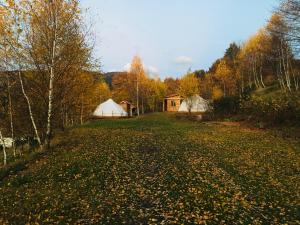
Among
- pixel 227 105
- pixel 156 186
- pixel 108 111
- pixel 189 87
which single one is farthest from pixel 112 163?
pixel 108 111

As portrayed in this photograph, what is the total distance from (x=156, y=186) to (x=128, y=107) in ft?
209

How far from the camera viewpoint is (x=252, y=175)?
12.9m

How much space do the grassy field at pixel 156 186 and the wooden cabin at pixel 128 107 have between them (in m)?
52.9

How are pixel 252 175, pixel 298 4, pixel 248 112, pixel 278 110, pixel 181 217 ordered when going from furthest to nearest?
pixel 248 112 → pixel 278 110 → pixel 298 4 → pixel 252 175 → pixel 181 217

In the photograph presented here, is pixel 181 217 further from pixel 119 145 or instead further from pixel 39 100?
pixel 39 100

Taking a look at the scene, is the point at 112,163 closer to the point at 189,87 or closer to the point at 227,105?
the point at 227,105

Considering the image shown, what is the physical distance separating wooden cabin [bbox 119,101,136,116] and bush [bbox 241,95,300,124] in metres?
42.1

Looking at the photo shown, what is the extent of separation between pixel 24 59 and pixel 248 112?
96.9 feet

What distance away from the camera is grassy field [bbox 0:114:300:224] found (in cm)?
845

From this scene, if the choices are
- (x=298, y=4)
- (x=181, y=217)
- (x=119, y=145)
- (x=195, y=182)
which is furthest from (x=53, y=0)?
(x=298, y=4)

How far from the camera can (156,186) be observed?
37.0ft

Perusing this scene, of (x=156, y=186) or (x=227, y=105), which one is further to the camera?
(x=227, y=105)

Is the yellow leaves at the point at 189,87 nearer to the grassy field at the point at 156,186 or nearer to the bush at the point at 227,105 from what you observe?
the bush at the point at 227,105

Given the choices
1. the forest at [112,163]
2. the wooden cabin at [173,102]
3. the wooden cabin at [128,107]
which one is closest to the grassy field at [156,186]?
the forest at [112,163]
